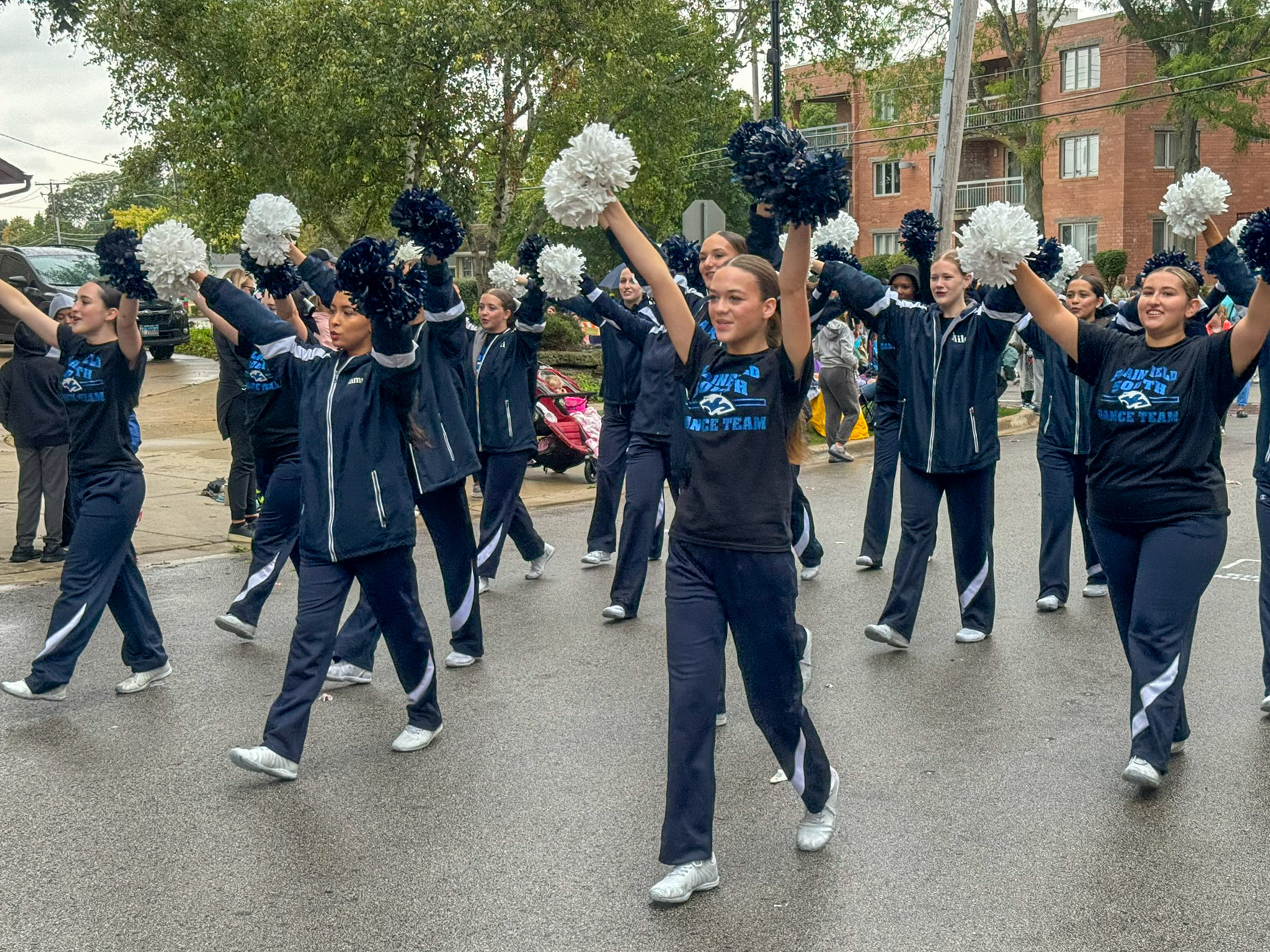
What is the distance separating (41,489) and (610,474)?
4.04 meters

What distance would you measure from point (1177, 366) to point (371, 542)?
3.10m

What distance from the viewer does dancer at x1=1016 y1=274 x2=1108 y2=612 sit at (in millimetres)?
8438

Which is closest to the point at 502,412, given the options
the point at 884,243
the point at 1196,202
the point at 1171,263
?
the point at 1171,263

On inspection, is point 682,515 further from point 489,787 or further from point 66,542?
point 66,542

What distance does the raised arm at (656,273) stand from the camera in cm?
446

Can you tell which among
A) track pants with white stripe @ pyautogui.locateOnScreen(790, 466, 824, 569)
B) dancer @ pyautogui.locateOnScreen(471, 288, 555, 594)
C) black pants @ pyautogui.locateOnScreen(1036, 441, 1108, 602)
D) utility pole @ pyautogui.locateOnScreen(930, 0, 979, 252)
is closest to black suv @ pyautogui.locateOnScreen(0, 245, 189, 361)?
utility pole @ pyautogui.locateOnScreen(930, 0, 979, 252)

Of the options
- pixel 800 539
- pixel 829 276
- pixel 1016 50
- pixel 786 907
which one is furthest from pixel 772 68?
pixel 1016 50

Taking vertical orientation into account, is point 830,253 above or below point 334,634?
above

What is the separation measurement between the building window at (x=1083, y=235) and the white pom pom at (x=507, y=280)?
137 feet

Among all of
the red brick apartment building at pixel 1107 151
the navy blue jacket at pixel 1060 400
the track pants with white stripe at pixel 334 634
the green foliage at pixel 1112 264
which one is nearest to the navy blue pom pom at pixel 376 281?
the track pants with white stripe at pixel 334 634

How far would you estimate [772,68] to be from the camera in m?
20.7

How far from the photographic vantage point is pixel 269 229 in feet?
19.1

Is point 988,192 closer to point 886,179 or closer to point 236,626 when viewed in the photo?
point 886,179

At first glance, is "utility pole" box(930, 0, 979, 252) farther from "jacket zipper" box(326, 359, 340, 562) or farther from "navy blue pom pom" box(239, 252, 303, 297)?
"jacket zipper" box(326, 359, 340, 562)
